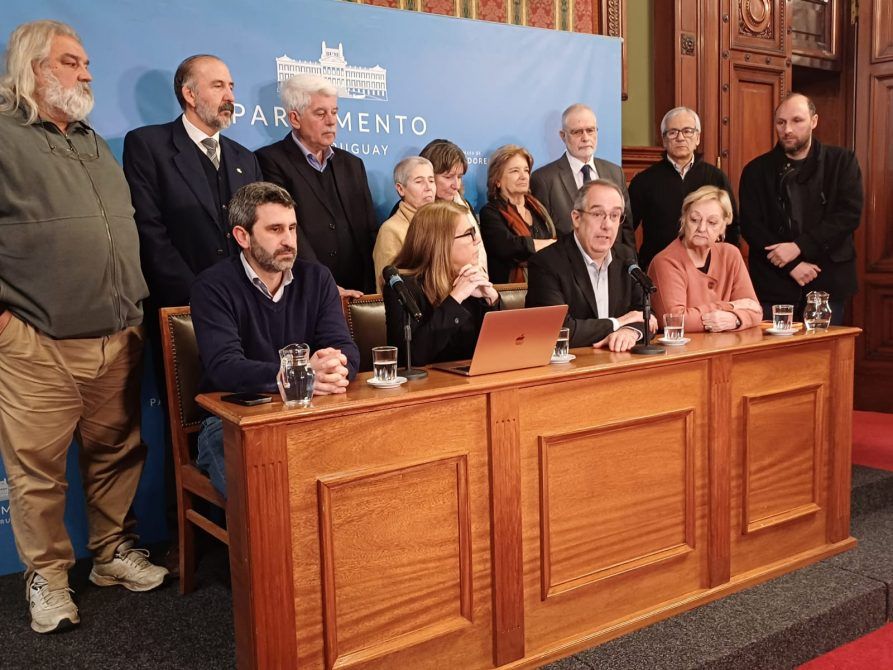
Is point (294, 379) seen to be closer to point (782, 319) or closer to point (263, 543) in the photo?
point (263, 543)

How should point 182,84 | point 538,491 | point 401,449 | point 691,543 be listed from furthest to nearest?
point 182,84
point 691,543
point 538,491
point 401,449

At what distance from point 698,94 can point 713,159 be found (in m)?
0.41

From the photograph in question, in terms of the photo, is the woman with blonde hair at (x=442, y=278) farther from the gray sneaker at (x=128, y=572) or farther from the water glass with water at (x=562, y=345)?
the gray sneaker at (x=128, y=572)

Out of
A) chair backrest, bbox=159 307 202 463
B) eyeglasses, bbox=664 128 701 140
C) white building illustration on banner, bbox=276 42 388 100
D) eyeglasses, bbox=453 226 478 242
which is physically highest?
white building illustration on banner, bbox=276 42 388 100

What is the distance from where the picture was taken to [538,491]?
214cm

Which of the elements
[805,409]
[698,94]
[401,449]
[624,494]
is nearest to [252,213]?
[401,449]

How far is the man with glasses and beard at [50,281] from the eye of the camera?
2318 millimetres

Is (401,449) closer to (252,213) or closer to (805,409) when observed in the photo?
(252,213)

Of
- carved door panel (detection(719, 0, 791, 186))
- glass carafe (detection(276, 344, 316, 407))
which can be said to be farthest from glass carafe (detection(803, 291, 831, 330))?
carved door panel (detection(719, 0, 791, 186))

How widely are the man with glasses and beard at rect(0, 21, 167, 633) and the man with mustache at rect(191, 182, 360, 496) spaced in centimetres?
35

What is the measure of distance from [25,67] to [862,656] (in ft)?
9.62

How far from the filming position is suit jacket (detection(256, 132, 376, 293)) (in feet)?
10.3

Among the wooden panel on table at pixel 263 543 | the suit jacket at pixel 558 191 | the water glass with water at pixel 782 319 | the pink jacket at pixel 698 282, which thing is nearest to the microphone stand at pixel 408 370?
the wooden panel on table at pixel 263 543

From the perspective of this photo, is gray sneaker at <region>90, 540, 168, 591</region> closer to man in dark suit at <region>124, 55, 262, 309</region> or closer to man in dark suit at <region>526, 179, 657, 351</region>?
man in dark suit at <region>124, 55, 262, 309</region>
